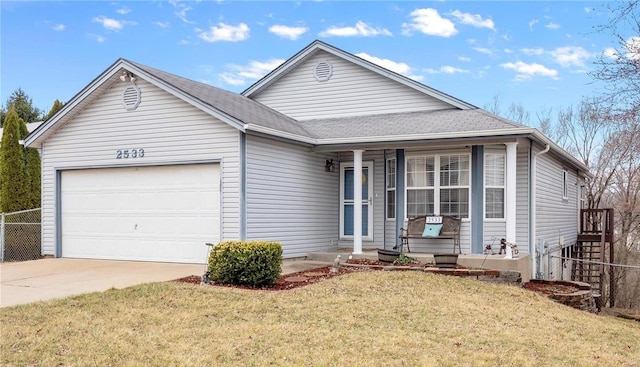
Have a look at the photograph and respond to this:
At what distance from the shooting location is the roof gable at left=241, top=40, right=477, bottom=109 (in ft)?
48.6

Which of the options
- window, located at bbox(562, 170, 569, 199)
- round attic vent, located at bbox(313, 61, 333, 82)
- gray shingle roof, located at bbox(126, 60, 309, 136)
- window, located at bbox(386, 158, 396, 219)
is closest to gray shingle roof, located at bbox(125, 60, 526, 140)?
gray shingle roof, located at bbox(126, 60, 309, 136)

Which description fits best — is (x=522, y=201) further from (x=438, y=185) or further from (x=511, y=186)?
(x=438, y=185)

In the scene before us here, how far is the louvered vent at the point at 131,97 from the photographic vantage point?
1286 centimetres

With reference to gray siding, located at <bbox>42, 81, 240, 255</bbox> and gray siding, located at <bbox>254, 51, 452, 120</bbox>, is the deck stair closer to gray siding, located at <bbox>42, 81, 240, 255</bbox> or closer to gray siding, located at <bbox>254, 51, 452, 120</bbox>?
gray siding, located at <bbox>254, 51, 452, 120</bbox>

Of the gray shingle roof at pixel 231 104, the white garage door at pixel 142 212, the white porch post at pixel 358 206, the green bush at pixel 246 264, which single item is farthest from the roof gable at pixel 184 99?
the green bush at pixel 246 264

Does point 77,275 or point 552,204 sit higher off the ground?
point 552,204

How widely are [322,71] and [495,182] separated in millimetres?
6154

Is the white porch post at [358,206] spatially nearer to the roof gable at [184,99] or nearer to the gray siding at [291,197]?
the gray siding at [291,197]

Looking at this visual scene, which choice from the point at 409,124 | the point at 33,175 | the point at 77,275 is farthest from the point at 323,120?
the point at 33,175

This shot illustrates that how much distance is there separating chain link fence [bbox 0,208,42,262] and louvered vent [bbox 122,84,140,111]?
4.06 metres

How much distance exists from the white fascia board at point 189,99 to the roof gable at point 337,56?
184 inches

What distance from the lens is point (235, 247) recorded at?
9.45m

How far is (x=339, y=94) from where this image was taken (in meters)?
15.9

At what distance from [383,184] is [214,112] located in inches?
182
